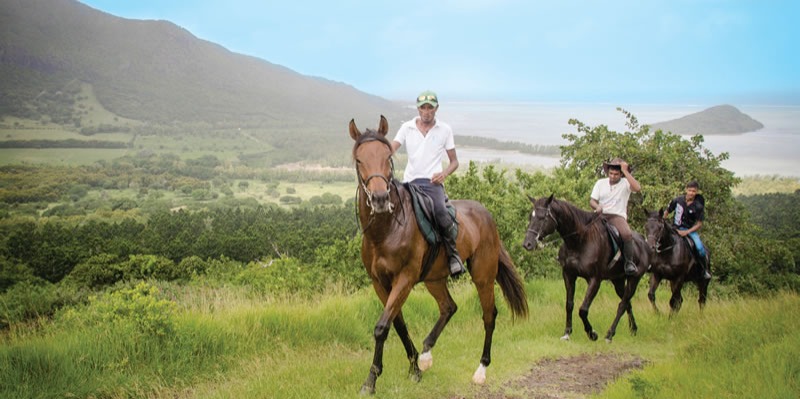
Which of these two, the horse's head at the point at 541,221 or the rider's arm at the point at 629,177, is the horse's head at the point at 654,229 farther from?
the horse's head at the point at 541,221

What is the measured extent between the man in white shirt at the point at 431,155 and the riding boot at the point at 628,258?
4714mm

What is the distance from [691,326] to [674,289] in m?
2.31

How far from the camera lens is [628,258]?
10000mm

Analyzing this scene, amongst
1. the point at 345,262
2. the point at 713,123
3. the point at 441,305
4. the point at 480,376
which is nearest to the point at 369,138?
the point at 441,305

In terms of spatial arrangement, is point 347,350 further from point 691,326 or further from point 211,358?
point 691,326

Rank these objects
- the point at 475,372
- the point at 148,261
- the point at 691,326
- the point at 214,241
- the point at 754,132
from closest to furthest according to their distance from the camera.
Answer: the point at 475,372 < the point at 691,326 < the point at 148,261 < the point at 214,241 < the point at 754,132

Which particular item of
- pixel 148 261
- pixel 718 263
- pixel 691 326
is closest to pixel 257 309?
pixel 691 326

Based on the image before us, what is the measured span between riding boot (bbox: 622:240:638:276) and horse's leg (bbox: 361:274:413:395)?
222 inches

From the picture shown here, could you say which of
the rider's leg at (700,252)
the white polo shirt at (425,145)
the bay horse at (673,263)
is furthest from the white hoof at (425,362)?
the rider's leg at (700,252)

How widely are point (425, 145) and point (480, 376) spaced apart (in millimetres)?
3027

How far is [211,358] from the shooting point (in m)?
7.62

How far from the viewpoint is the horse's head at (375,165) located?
5.16 meters

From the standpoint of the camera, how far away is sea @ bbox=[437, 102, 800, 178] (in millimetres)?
65375

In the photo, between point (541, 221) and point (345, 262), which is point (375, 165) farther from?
point (345, 262)
